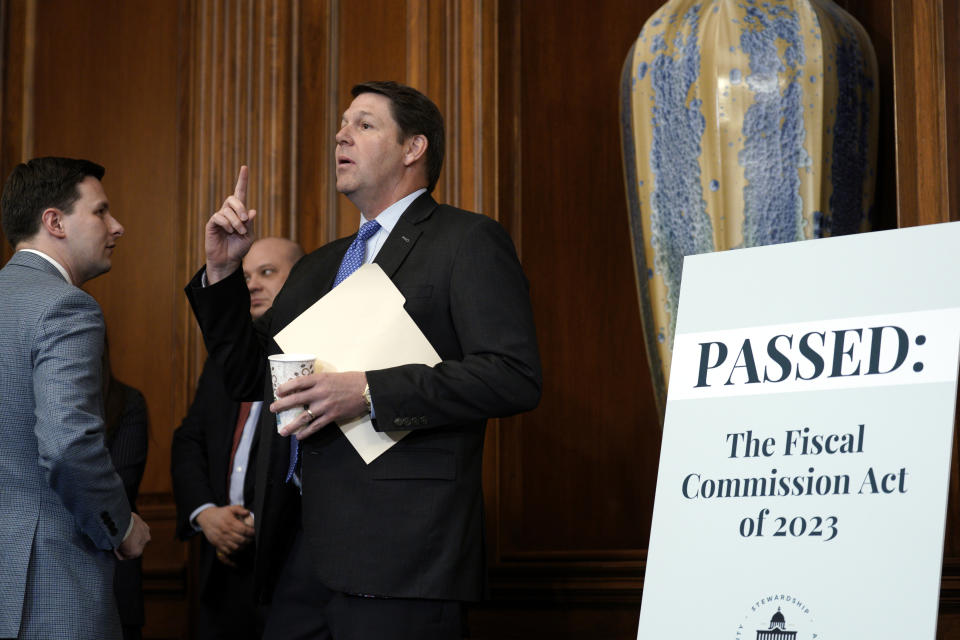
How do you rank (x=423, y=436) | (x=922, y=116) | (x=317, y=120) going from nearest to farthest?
(x=423, y=436) < (x=922, y=116) < (x=317, y=120)

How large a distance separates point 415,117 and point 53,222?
29.7 inches

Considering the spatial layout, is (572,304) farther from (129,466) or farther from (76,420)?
(76,420)

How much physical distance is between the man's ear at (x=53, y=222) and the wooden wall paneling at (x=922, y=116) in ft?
5.72

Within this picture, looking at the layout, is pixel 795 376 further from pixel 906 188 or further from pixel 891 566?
pixel 906 188

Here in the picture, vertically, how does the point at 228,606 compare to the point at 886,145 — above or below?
below

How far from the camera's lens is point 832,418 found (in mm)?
1529

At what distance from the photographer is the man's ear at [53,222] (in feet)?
7.39

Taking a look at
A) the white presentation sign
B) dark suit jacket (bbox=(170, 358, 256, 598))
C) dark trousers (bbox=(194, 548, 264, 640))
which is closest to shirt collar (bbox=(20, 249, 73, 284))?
dark suit jacket (bbox=(170, 358, 256, 598))

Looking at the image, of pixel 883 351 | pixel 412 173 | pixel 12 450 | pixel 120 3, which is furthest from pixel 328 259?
pixel 120 3

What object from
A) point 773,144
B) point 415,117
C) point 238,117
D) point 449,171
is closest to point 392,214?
point 415,117

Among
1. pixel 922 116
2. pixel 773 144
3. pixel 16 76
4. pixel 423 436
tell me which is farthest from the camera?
pixel 16 76

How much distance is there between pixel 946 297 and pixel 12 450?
1.53 metres

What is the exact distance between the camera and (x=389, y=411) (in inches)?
70.7

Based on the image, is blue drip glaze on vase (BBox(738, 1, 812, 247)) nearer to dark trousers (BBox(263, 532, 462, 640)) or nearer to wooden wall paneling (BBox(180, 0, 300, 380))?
dark trousers (BBox(263, 532, 462, 640))
